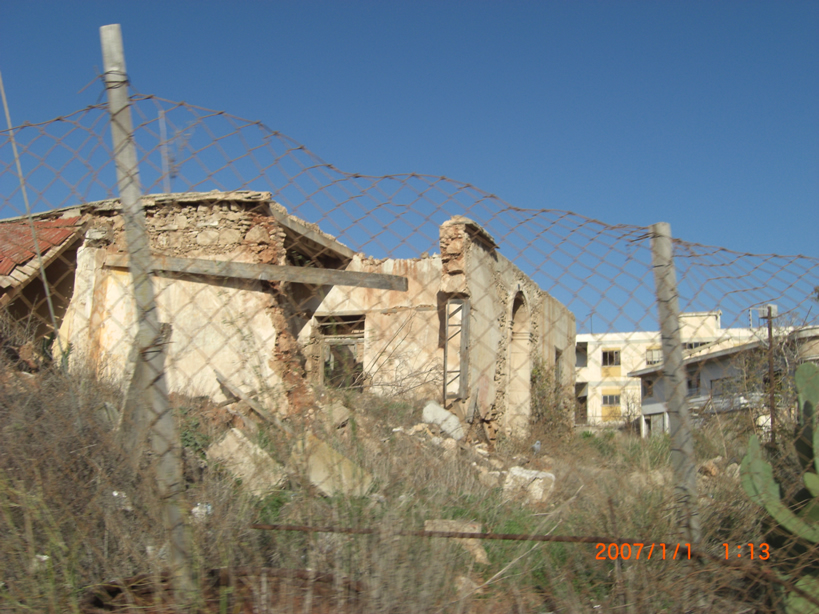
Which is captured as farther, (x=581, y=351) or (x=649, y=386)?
(x=581, y=351)

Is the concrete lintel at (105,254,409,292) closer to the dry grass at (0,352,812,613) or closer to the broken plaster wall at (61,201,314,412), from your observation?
the broken plaster wall at (61,201,314,412)

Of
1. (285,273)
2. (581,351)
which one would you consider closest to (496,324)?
(581,351)

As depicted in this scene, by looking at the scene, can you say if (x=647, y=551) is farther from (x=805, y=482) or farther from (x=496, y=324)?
(x=496, y=324)

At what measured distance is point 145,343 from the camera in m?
2.08

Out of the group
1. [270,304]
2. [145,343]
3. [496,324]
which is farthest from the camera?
[496,324]

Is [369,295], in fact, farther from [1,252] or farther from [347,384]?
[347,384]

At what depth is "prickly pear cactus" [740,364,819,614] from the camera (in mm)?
2328

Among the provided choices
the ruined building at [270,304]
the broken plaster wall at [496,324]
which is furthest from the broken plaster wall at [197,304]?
the broken plaster wall at [496,324]

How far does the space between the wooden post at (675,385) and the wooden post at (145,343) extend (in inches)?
77.6

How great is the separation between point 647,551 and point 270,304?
422 cm

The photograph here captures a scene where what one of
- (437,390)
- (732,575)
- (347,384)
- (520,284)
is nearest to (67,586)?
(347,384)

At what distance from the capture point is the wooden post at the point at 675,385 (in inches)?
93.7

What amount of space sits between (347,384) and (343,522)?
81 centimetres

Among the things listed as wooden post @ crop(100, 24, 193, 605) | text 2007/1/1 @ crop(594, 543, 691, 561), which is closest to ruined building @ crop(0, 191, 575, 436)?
wooden post @ crop(100, 24, 193, 605)
